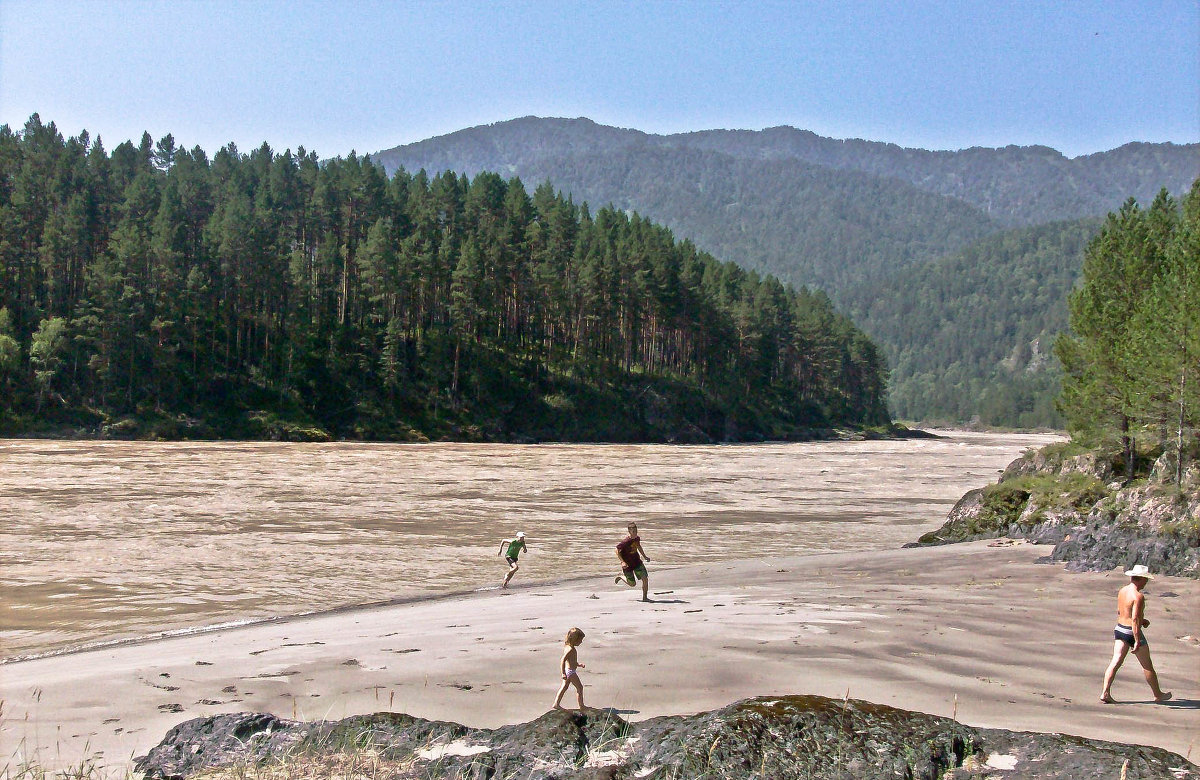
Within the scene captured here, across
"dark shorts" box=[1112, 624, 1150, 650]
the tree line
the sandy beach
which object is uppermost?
the tree line

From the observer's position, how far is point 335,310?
3489 inches

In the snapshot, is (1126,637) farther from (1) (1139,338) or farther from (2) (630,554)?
(1) (1139,338)

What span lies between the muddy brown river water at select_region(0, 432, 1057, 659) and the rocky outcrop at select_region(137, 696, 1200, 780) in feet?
21.2

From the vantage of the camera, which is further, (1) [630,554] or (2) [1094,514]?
(2) [1094,514]

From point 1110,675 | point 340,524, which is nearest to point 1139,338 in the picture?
point 1110,675

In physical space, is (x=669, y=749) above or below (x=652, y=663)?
above

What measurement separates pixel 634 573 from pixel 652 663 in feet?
17.5

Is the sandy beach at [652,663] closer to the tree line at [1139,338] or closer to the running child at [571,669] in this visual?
the running child at [571,669]

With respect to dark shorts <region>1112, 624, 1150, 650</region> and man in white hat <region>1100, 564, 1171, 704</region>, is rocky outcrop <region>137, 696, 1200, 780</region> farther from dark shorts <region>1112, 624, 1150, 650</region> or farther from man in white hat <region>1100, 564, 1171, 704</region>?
dark shorts <region>1112, 624, 1150, 650</region>

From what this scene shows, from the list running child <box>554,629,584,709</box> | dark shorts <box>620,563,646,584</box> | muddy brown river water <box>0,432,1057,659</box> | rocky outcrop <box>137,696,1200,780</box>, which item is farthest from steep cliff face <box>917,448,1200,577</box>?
running child <box>554,629,584,709</box>

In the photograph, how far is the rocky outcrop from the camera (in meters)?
6.32

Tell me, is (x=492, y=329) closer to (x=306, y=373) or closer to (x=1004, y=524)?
(x=306, y=373)

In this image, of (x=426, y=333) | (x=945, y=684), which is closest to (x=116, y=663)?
(x=945, y=684)

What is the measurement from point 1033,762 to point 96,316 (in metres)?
79.5
